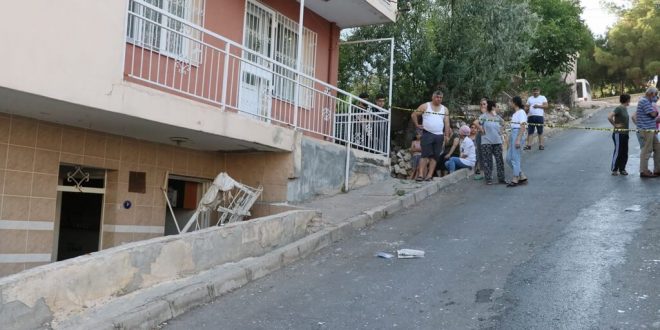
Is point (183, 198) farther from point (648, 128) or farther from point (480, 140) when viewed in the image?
point (648, 128)

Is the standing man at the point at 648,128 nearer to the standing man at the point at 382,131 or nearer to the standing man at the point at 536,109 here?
the standing man at the point at 536,109

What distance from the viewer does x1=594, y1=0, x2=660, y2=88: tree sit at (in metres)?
37.3

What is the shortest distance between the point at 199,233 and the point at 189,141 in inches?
106

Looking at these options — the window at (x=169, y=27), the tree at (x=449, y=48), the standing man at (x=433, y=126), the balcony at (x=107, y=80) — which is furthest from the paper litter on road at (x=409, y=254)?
the tree at (x=449, y=48)

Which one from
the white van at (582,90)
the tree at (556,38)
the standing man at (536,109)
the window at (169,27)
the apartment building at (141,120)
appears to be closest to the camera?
the apartment building at (141,120)

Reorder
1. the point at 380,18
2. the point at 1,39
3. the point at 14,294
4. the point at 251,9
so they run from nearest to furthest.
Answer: the point at 14,294
the point at 1,39
the point at 251,9
the point at 380,18

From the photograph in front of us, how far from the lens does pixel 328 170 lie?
32.0 ft

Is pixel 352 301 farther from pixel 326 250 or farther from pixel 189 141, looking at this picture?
pixel 189 141

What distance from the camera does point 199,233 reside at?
576 centimetres

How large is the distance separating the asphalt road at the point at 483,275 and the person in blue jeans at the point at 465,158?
233cm

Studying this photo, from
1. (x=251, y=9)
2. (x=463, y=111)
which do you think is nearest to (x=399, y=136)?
(x=463, y=111)

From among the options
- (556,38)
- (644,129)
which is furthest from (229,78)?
(556,38)

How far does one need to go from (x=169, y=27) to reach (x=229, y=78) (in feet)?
4.84

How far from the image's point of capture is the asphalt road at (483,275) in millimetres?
4570
